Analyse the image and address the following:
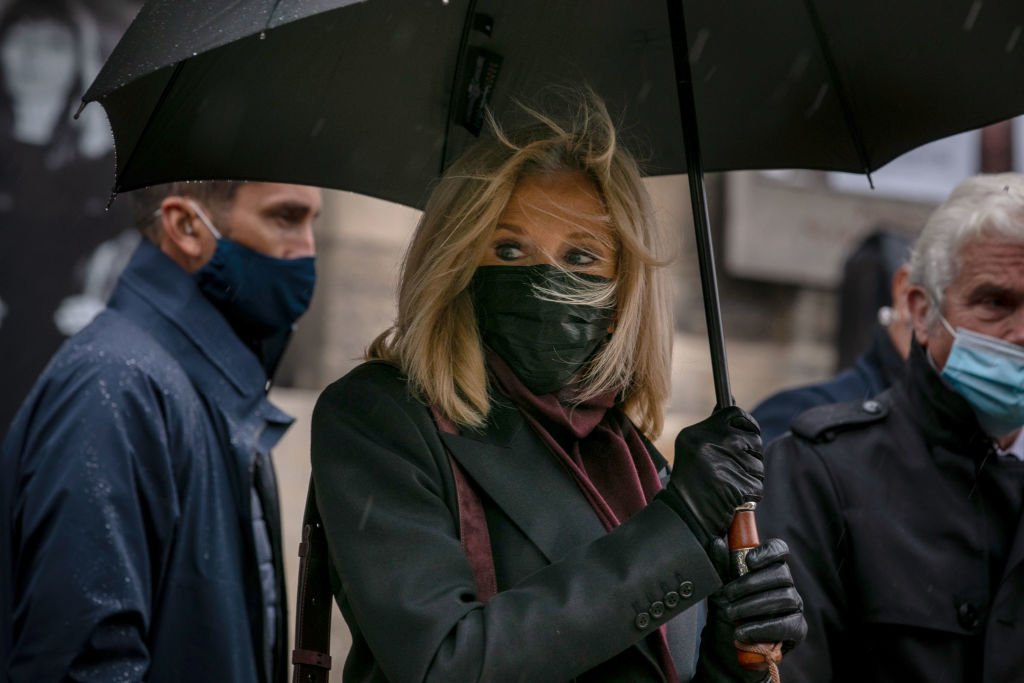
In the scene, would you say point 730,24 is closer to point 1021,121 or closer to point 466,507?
point 466,507

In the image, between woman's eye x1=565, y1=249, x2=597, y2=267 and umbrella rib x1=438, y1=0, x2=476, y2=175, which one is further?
umbrella rib x1=438, y1=0, x2=476, y2=175

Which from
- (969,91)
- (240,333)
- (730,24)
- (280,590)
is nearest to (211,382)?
(240,333)

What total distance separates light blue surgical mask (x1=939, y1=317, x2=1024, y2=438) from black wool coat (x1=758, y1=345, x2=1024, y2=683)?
43mm

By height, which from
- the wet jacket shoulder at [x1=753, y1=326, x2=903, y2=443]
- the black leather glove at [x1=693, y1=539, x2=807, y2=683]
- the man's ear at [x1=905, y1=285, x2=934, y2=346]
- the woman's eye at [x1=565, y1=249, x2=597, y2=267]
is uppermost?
the woman's eye at [x1=565, y1=249, x2=597, y2=267]

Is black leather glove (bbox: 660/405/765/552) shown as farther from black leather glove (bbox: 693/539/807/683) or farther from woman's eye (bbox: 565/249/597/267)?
woman's eye (bbox: 565/249/597/267)

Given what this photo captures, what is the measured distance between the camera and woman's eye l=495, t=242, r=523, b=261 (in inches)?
98.3

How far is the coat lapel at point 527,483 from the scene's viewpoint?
235 centimetres

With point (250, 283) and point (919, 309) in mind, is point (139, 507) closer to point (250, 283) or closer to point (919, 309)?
point (250, 283)

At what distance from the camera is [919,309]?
3465 mm

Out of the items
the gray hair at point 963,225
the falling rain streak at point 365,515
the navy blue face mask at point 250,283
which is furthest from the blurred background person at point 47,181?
the falling rain streak at point 365,515

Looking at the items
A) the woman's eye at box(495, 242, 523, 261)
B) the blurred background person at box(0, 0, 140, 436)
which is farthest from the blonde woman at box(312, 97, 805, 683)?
the blurred background person at box(0, 0, 140, 436)

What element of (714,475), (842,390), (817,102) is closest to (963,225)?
(817,102)

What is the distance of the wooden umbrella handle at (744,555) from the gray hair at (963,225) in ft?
4.19

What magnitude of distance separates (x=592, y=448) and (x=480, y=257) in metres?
0.42
